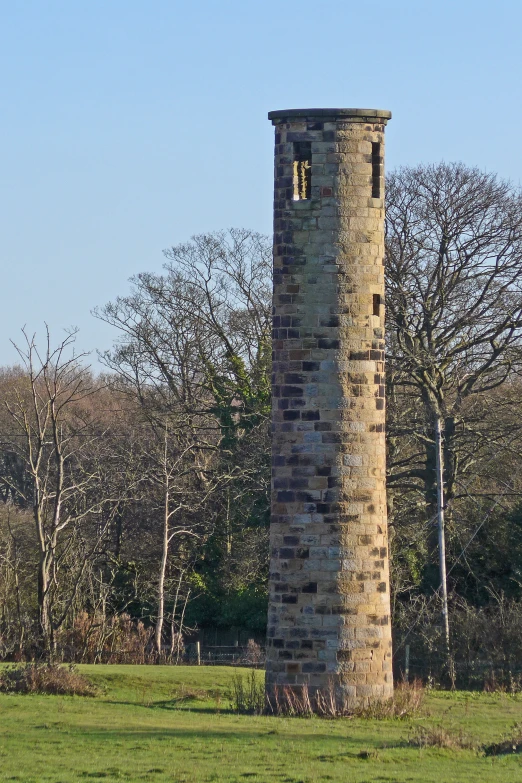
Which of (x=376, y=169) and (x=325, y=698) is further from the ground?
(x=376, y=169)

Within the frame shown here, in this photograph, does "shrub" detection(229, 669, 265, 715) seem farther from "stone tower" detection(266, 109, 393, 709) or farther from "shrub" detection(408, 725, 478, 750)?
"shrub" detection(408, 725, 478, 750)

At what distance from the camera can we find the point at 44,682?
653 inches

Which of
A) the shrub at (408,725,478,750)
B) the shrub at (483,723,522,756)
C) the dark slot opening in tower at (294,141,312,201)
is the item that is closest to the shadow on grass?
the shrub at (408,725,478,750)

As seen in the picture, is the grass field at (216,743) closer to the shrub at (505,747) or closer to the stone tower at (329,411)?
the shrub at (505,747)

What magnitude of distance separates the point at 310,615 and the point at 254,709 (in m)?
1.40

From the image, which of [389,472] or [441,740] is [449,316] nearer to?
[389,472]

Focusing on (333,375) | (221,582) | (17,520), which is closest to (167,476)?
(221,582)

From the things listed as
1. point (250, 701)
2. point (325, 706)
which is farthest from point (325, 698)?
point (250, 701)

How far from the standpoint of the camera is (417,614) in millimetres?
27859

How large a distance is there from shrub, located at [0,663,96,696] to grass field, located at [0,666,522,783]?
13.4 inches

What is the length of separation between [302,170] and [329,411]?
3249 millimetres

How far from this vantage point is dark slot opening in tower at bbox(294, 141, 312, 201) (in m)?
16.2

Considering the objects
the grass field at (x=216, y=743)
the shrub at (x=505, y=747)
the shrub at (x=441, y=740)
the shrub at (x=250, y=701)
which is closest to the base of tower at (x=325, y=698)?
the shrub at (x=250, y=701)

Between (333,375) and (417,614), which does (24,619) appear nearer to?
(417,614)
